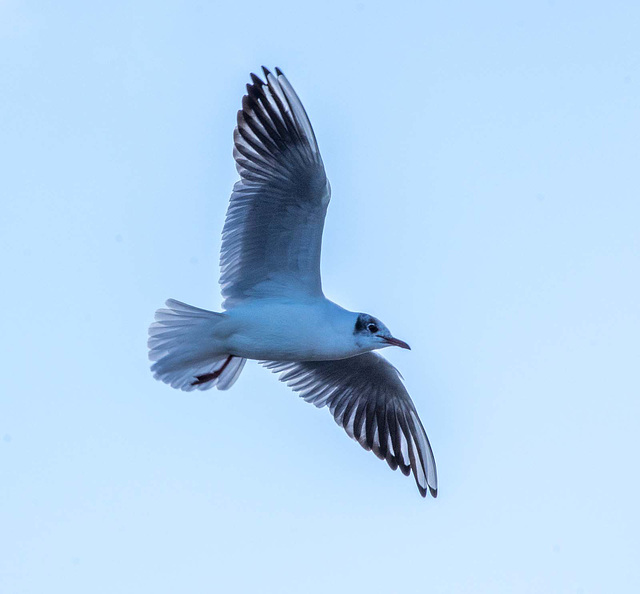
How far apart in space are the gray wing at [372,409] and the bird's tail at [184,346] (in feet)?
4.15

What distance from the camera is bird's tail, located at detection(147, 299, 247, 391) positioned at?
882 centimetres

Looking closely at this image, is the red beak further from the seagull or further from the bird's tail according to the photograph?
the bird's tail

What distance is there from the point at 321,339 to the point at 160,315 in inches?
46.3

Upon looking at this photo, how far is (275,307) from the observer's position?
8.77 meters

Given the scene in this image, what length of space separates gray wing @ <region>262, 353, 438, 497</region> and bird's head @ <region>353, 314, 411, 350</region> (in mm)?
1535

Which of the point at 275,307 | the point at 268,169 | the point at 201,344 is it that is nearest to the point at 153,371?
the point at 201,344

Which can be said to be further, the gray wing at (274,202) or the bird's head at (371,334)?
the bird's head at (371,334)

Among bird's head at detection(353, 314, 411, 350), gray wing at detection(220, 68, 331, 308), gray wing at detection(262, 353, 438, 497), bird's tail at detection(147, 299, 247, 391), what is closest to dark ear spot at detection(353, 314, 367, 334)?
bird's head at detection(353, 314, 411, 350)

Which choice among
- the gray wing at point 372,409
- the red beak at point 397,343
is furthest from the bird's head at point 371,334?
the gray wing at point 372,409

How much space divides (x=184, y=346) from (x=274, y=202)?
121cm

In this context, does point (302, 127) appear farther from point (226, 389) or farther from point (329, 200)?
point (226, 389)

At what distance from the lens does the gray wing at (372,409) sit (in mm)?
10273

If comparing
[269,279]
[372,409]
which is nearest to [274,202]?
[269,279]

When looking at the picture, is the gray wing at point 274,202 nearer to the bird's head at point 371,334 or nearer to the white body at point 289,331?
the white body at point 289,331
